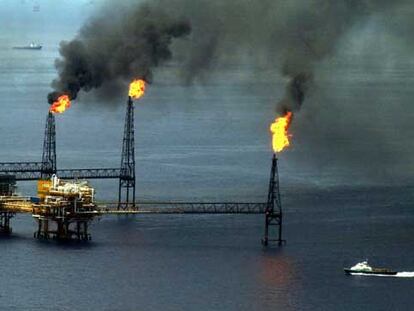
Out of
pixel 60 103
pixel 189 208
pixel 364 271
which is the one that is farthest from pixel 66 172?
pixel 364 271

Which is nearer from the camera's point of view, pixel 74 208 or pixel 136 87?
pixel 74 208

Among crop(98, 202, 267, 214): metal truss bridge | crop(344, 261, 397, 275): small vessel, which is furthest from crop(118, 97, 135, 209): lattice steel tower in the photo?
crop(344, 261, 397, 275): small vessel

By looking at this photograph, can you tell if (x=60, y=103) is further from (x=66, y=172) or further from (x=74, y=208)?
(x=66, y=172)

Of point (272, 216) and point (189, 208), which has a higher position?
point (189, 208)

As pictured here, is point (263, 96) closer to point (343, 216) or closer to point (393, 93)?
point (393, 93)

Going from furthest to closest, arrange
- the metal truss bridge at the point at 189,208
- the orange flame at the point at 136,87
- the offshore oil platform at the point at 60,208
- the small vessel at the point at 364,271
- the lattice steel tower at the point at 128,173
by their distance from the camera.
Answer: the lattice steel tower at the point at 128,173 < the orange flame at the point at 136,87 < the metal truss bridge at the point at 189,208 < the offshore oil platform at the point at 60,208 < the small vessel at the point at 364,271

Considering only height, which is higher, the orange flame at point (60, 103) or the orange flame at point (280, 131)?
the orange flame at point (60, 103)

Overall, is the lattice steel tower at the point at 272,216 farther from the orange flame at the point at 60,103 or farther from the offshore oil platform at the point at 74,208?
the orange flame at the point at 60,103

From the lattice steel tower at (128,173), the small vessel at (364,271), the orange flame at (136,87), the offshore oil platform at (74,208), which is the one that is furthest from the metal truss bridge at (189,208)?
Result: the small vessel at (364,271)
